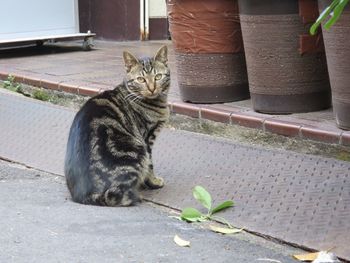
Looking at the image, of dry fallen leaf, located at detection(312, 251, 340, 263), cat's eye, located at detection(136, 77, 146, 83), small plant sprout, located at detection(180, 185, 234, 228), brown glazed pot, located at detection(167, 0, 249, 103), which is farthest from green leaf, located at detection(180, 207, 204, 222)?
brown glazed pot, located at detection(167, 0, 249, 103)

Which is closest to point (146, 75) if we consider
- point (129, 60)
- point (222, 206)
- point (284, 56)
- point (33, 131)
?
point (129, 60)

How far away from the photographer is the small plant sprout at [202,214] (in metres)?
4.02

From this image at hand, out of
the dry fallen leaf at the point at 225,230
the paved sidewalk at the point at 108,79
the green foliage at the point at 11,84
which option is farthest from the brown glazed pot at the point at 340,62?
the green foliage at the point at 11,84

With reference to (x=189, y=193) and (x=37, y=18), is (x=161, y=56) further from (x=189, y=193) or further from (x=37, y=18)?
(x=37, y=18)

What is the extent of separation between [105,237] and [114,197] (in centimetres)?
49

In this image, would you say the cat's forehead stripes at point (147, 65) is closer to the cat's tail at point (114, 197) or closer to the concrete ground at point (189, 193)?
the concrete ground at point (189, 193)

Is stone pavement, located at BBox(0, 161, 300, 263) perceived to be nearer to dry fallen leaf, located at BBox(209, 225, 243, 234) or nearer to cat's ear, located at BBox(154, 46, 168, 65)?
dry fallen leaf, located at BBox(209, 225, 243, 234)

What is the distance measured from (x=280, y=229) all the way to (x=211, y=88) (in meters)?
2.26

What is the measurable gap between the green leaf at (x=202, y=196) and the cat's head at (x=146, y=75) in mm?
738

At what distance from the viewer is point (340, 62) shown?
4719mm

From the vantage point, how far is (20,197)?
14.5ft

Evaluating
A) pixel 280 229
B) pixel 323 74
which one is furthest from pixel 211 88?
pixel 280 229

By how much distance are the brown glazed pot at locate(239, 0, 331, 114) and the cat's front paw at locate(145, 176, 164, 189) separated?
1327mm

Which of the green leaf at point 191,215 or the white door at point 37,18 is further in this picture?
the white door at point 37,18
